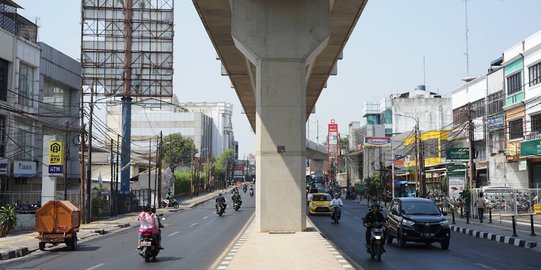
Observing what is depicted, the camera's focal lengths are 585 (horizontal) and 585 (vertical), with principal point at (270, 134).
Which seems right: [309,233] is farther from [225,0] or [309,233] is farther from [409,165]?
[409,165]

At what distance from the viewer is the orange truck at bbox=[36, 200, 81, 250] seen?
19344 millimetres

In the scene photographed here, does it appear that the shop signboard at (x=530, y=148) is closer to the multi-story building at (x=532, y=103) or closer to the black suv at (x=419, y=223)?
the multi-story building at (x=532, y=103)

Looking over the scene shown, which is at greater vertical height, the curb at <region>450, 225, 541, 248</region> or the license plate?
the license plate

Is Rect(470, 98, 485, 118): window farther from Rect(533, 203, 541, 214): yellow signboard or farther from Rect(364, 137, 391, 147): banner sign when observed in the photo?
Rect(364, 137, 391, 147): banner sign

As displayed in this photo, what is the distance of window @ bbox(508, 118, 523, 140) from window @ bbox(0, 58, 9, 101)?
3544cm

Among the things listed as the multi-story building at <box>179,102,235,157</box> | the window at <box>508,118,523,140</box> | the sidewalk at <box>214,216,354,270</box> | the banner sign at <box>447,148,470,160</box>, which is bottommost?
the sidewalk at <box>214,216,354,270</box>

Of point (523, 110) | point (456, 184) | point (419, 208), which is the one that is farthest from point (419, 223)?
point (523, 110)

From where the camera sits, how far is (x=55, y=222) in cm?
1942

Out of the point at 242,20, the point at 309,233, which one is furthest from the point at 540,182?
the point at 242,20

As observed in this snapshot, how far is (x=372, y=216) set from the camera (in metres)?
15.3

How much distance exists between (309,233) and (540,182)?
91.8 ft

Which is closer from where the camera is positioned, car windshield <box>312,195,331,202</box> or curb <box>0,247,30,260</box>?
curb <box>0,247,30,260</box>

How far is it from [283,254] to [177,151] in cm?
9088

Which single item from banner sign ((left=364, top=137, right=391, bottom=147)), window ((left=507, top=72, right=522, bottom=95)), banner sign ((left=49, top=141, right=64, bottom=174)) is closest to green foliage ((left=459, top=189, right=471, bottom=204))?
window ((left=507, top=72, right=522, bottom=95))
